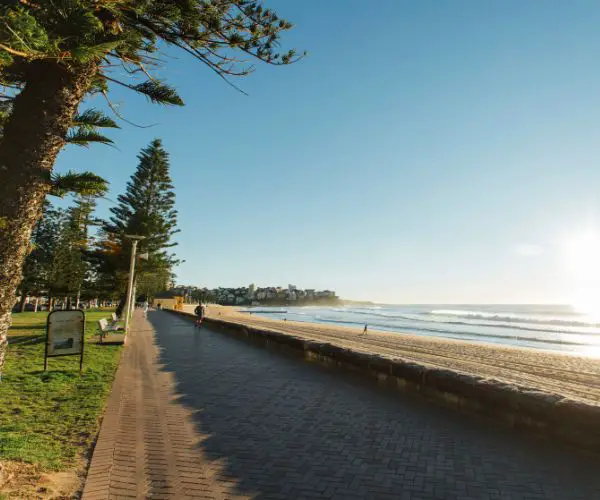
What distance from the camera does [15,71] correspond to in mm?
3100

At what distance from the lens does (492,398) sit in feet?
15.9

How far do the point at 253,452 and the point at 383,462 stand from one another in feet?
4.17

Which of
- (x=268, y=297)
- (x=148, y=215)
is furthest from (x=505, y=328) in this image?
(x=268, y=297)

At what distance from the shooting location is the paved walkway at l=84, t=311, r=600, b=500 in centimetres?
307

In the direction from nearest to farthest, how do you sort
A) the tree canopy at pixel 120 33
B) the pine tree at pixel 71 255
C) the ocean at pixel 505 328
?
the tree canopy at pixel 120 33, the ocean at pixel 505 328, the pine tree at pixel 71 255

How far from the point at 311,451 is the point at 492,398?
102 inches

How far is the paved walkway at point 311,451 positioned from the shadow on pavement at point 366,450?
0.05ft

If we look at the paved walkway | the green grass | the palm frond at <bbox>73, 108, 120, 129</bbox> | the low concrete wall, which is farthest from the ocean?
the palm frond at <bbox>73, 108, 120, 129</bbox>

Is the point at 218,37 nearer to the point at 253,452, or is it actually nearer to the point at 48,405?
the point at 253,452

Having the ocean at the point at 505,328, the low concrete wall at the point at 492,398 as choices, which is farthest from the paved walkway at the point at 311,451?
the ocean at the point at 505,328

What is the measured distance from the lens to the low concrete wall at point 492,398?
389 centimetres

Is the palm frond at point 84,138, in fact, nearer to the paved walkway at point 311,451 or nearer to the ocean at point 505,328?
the paved walkway at point 311,451

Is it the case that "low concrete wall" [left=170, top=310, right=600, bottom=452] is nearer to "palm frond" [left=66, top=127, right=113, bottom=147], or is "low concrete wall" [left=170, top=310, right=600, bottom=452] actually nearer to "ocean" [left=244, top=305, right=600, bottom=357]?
"palm frond" [left=66, top=127, right=113, bottom=147]

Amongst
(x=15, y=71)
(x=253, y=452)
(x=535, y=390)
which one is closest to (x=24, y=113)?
(x=15, y=71)
